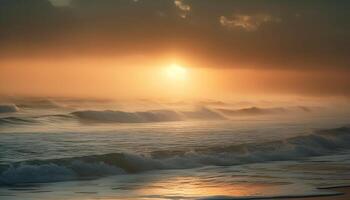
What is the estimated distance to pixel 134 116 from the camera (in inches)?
1881

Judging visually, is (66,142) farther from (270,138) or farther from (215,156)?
(270,138)

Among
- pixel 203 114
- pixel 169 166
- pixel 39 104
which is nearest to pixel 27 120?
pixel 39 104

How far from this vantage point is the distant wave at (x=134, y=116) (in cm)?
4562

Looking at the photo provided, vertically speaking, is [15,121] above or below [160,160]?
above

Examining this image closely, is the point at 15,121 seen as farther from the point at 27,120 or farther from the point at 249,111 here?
the point at 249,111

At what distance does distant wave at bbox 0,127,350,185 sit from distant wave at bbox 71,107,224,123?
65.7 ft

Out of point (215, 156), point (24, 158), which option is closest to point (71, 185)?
point (24, 158)

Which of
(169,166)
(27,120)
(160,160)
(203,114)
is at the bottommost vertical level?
(169,166)

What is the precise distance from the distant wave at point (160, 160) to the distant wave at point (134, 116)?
20013mm

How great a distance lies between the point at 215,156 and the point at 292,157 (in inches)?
138

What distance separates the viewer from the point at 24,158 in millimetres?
19609

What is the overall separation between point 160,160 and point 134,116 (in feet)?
89.0

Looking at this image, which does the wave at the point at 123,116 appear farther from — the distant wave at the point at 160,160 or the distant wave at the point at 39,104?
the distant wave at the point at 160,160

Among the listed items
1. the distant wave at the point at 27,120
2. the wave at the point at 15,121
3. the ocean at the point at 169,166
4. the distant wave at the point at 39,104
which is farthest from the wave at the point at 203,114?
the ocean at the point at 169,166
